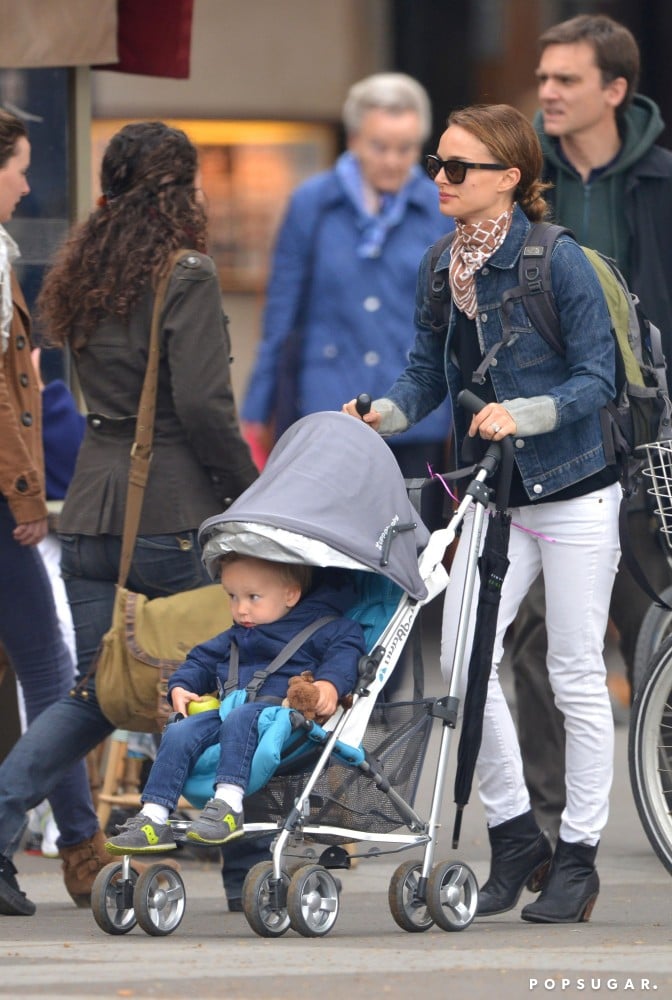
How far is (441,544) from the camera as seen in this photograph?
559 cm

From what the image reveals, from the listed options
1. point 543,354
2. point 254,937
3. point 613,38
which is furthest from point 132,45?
point 254,937

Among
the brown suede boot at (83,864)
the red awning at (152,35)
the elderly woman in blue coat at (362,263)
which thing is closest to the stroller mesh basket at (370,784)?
the brown suede boot at (83,864)

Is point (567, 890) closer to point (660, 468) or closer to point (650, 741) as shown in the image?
point (650, 741)

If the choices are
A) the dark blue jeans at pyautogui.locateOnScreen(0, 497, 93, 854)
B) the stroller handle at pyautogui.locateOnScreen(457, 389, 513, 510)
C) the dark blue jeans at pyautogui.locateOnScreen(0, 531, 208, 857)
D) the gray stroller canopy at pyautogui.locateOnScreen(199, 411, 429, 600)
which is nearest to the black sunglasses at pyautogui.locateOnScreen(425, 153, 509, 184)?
the stroller handle at pyautogui.locateOnScreen(457, 389, 513, 510)

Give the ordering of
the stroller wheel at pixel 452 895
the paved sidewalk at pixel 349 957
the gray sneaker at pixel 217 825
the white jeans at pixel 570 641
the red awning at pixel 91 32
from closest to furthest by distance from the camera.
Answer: the paved sidewalk at pixel 349 957, the gray sneaker at pixel 217 825, the stroller wheel at pixel 452 895, the white jeans at pixel 570 641, the red awning at pixel 91 32

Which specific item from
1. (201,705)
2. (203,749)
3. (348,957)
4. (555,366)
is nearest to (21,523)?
(201,705)

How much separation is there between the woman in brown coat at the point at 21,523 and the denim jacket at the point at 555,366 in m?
1.01

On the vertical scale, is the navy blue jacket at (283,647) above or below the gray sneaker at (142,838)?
above

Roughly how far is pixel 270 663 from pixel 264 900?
598 millimetres

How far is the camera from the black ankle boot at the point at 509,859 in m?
5.93

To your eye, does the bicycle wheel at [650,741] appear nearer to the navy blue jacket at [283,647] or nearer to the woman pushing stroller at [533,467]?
the woman pushing stroller at [533,467]

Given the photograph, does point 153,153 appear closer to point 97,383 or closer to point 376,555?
point 97,383

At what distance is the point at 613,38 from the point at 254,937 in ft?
10.9

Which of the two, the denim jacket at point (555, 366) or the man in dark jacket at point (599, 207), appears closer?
the denim jacket at point (555, 366)
